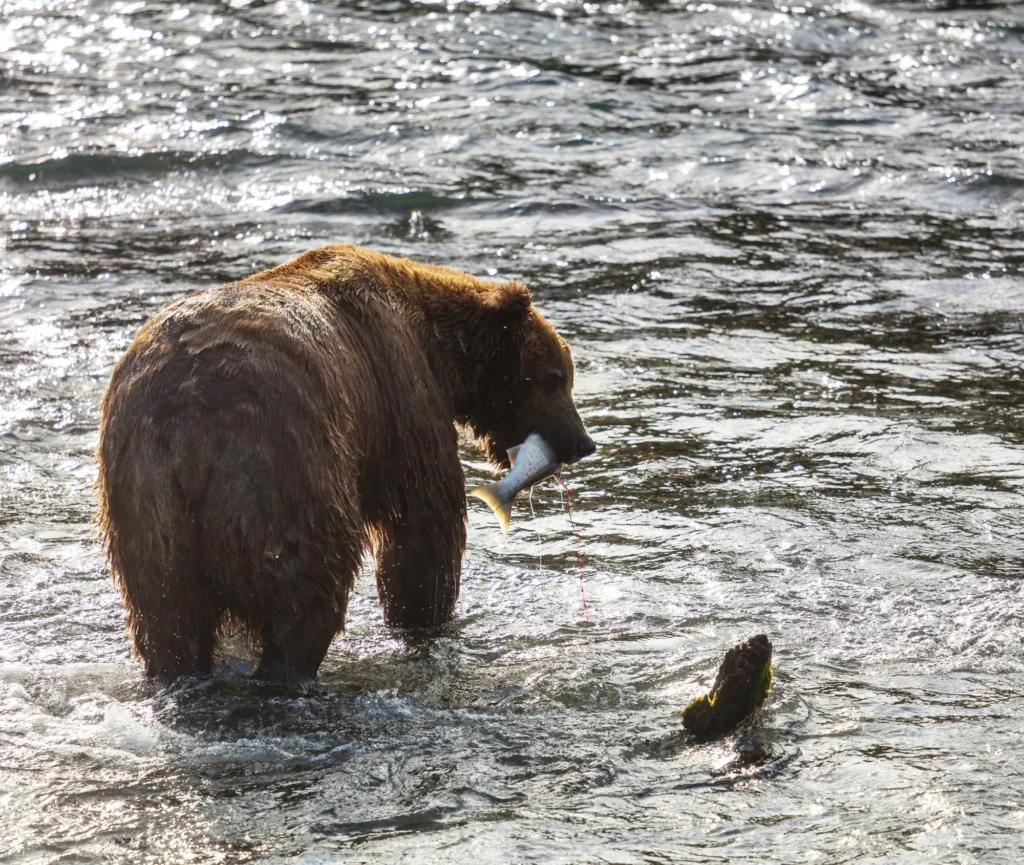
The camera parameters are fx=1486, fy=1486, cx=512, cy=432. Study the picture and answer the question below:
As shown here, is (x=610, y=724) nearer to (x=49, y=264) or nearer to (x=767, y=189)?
(x=49, y=264)

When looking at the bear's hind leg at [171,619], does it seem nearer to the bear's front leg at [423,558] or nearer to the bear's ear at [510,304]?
the bear's front leg at [423,558]

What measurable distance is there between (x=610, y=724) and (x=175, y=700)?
1582mm

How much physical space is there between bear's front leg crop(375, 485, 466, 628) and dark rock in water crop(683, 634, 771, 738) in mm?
1567

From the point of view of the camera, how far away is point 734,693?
16.5ft

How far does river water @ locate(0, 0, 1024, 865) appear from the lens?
4.70 metres

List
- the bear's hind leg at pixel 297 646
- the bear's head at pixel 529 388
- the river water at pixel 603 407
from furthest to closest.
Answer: the bear's head at pixel 529 388 → the bear's hind leg at pixel 297 646 → the river water at pixel 603 407

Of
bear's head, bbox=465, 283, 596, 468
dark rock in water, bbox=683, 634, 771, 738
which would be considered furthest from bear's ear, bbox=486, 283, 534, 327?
dark rock in water, bbox=683, 634, 771, 738

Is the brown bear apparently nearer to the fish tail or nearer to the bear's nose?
the fish tail

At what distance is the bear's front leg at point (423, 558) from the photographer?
20.6ft

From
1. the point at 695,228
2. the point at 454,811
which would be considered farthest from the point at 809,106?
the point at 454,811

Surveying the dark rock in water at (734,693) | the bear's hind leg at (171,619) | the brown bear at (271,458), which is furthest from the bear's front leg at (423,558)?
the dark rock in water at (734,693)

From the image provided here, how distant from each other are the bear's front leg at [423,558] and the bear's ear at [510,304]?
29.9 inches

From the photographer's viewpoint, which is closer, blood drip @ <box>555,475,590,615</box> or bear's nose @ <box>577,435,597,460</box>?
bear's nose @ <box>577,435,597,460</box>

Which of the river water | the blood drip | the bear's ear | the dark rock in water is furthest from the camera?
the blood drip
